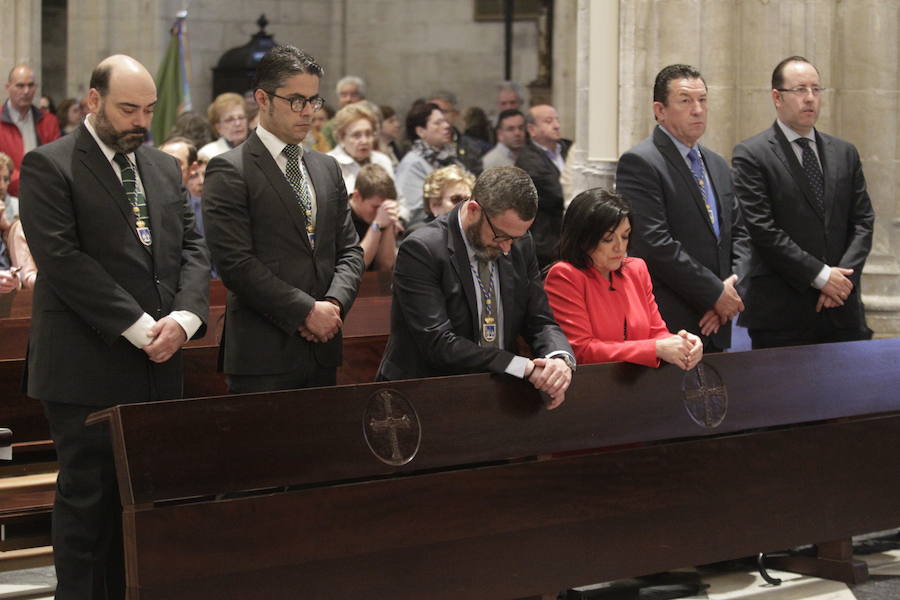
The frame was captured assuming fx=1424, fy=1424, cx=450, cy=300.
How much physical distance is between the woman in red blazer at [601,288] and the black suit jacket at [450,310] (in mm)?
195

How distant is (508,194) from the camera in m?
3.78

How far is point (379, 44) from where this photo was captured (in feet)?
43.4

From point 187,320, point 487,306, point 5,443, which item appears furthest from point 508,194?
point 5,443

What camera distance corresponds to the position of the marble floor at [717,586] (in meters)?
4.31

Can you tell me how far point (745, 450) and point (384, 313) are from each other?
66.2 inches

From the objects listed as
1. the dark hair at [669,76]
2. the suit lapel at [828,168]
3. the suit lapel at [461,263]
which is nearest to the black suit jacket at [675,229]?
the dark hair at [669,76]

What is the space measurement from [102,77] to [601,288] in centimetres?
157

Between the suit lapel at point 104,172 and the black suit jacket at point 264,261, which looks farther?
the black suit jacket at point 264,261

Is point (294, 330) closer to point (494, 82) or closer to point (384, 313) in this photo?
point (384, 313)

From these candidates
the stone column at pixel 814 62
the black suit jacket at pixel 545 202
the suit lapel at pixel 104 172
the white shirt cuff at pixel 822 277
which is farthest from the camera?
the black suit jacket at pixel 545 202

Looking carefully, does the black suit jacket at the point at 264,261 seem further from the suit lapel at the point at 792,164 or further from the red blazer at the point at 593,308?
the suit lapel at the point at 792,164

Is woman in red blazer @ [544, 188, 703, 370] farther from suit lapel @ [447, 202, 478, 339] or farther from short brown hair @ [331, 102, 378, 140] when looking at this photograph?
short brown hair @ [331, 102, 378, 140]

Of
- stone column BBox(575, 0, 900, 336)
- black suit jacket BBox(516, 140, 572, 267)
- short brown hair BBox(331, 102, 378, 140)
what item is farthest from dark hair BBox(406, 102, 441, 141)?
stone column BBox(575, 0, 900, 336)

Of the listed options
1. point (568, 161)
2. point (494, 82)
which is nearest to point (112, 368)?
point (568, 161)
